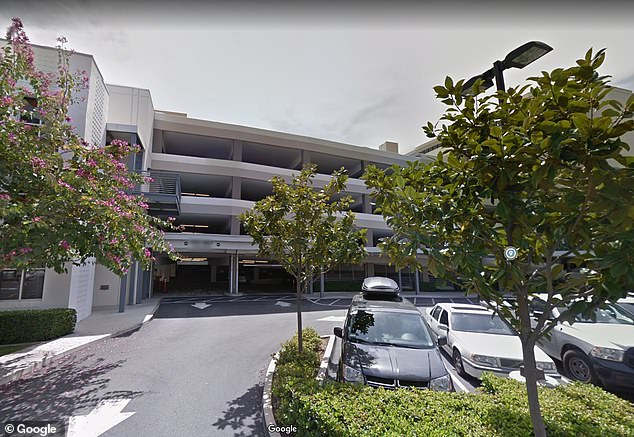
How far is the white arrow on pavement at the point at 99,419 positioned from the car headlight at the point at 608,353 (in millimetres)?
9035

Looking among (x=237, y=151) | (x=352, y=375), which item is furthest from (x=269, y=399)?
(x=237, y=151)

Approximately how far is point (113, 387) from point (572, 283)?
24.9 feet

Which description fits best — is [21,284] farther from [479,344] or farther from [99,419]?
[479,344]

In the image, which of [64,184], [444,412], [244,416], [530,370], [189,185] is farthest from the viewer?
[189,185]

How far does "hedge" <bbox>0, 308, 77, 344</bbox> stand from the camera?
26.9ft

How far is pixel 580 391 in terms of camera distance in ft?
13.2

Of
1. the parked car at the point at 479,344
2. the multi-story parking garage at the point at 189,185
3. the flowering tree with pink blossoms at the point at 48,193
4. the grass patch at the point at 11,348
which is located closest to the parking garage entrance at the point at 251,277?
the multi-story parking garage at the point at 189,185

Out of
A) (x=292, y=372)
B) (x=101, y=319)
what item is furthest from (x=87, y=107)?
(x=292, y=372)

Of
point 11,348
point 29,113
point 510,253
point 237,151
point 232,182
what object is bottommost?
point 11,348

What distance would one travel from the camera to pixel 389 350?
535 cm

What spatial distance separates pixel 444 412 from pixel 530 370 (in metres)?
1.34

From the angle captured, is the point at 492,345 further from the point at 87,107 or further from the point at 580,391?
the point at 87,107

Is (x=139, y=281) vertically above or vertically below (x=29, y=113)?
below

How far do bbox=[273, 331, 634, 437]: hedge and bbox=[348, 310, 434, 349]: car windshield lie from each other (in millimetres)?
1567
